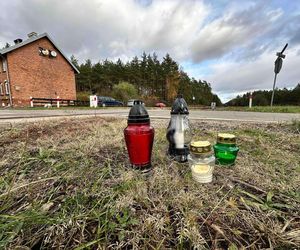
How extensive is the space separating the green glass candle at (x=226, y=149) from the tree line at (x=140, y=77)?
37.7 m

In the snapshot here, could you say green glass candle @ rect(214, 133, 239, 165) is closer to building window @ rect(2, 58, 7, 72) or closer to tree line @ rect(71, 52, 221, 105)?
building window @ rect(2, 58, 7, 72)

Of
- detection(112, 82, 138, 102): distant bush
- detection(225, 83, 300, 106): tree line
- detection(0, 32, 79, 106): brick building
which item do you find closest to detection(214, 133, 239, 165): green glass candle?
detection(0, 32, 79, 106): brick building

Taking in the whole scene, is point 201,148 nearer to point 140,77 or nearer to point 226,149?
point 226,149

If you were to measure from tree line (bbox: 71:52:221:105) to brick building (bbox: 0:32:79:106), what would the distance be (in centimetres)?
1683

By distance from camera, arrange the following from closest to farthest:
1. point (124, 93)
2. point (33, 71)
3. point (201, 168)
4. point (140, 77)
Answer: point (201, 168), point (33, 71), point (124, 93), point (140, 77)

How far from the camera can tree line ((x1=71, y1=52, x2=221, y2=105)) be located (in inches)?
1594

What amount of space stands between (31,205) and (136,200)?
51cm

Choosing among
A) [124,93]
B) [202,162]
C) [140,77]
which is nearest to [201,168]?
[202,162]

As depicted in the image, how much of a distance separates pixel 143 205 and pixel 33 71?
75.3ft

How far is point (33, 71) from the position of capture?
19328 mm

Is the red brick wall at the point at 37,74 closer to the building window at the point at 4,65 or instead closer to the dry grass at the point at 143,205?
the building window at the point at 4,65

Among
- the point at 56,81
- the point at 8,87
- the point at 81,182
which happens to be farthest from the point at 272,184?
the point at 56,81

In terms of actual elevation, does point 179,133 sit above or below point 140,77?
below

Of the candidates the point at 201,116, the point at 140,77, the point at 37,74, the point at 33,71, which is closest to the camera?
the point at 201,116
